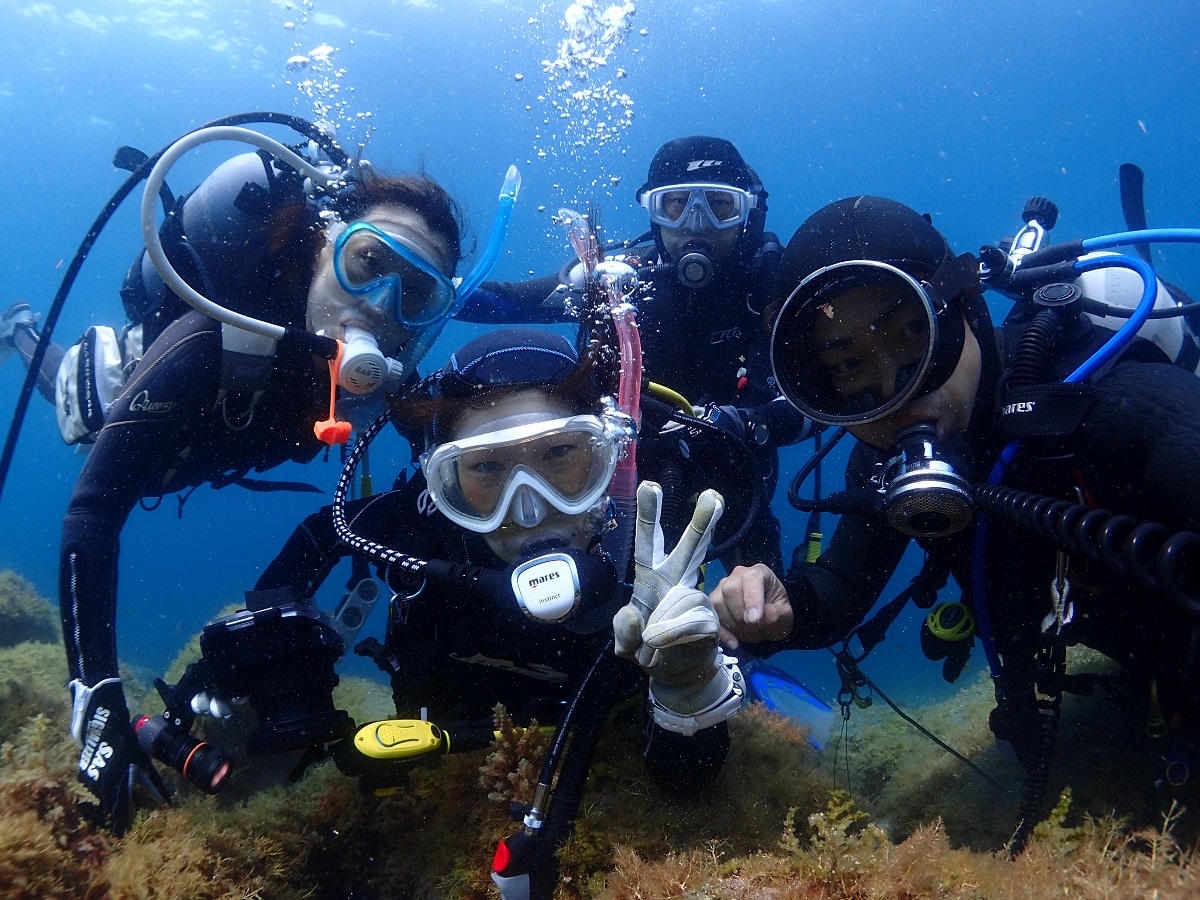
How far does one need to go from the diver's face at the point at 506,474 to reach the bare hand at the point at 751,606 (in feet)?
2.57

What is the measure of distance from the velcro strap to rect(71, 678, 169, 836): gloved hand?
13.0 ft

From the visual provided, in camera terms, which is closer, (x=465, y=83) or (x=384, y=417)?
(x=384, y=417)

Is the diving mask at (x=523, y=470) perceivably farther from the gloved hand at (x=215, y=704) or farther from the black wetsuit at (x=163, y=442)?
the black wetsuit at (x=163, y=442)

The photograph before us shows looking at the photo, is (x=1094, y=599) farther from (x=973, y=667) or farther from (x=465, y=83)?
(x=465, y=83)

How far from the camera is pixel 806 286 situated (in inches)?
100.0

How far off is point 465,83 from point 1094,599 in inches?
2103

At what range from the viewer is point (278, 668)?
9.02 feet

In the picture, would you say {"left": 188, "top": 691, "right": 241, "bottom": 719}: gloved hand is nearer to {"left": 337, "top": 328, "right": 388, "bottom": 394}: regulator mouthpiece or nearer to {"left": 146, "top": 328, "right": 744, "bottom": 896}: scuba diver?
{"left": 146, "top": 328, "right": 744, "bottom": 896}: scuba diver

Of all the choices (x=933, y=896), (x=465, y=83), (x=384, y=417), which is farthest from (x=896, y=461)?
(x=465, y=83)

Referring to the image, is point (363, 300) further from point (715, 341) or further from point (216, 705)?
point (715, 341)

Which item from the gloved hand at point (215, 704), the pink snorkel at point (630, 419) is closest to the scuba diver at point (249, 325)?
the gloved hand at point (215, 704)

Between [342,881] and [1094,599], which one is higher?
[1094,599]

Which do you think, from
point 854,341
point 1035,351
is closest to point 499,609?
point 854,341

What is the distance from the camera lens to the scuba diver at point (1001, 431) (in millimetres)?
2172
